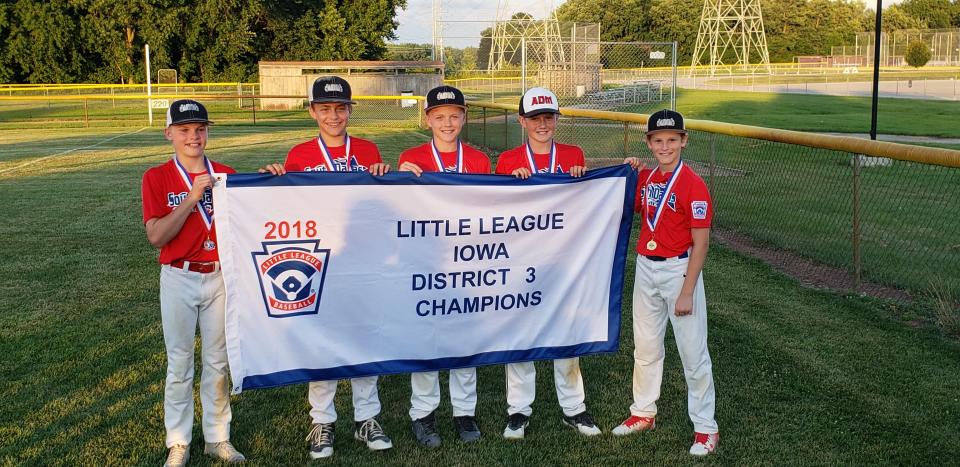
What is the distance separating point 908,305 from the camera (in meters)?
7.36

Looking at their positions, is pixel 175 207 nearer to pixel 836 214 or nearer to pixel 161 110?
pixel 836 214

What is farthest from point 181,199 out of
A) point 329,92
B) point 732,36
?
point 732,36

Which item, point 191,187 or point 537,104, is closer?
point 191,187

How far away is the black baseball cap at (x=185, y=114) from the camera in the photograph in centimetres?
431

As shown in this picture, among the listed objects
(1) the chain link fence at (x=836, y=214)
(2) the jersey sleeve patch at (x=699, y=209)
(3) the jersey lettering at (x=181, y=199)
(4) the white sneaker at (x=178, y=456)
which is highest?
(3) the jersey lettering at (x=181, y=199)

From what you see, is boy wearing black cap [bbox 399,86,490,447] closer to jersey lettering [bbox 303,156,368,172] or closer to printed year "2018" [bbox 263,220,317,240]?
jersey lettering [bbox 303,156,368,172]

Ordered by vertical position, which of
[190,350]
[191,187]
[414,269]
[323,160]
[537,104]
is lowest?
[190,350]

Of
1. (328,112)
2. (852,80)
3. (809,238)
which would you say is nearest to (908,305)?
(809,238)

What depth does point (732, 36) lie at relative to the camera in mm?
77375

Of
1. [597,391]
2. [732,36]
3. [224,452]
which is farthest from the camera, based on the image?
[732,36]

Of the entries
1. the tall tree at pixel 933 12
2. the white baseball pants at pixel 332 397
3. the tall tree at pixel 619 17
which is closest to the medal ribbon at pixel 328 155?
the white baseball pants at pixel 332 397

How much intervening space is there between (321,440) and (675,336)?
2107 millimetres

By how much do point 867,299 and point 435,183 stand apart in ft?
15.9

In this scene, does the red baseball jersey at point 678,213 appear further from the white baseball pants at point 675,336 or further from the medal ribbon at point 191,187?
the medal ribbon at point 191,187
